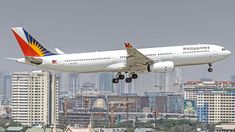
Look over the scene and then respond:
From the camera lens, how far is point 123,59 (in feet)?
520

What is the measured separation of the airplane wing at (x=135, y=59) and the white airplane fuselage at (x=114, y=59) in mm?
564

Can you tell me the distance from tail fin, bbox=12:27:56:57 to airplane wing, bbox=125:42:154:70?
1282 centimetres

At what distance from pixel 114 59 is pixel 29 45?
46.7 feet

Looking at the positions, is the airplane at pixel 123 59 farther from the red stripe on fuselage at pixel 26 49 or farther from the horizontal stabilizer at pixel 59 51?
the horizontal stabilizer at pixel 59 51

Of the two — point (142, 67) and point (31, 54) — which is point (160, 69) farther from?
point (31, 54)

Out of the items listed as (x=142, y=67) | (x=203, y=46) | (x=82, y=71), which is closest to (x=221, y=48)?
(x=203, y=46)

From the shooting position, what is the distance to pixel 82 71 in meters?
156

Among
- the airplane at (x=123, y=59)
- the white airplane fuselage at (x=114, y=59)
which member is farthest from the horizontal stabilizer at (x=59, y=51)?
the white airplane fuselage at (x=114, y=59)

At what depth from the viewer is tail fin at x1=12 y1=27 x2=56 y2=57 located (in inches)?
6255

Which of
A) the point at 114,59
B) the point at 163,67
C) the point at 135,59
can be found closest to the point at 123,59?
the point at 114,59

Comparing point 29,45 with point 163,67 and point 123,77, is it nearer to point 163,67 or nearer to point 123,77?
point 123,77

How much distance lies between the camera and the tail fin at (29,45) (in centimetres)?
15888

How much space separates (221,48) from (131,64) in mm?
16027

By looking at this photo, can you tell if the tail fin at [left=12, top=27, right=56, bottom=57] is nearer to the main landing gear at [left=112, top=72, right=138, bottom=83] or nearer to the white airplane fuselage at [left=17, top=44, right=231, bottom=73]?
the white airplane fuselage at [left=17, top=44, right=231, bottom=73]
